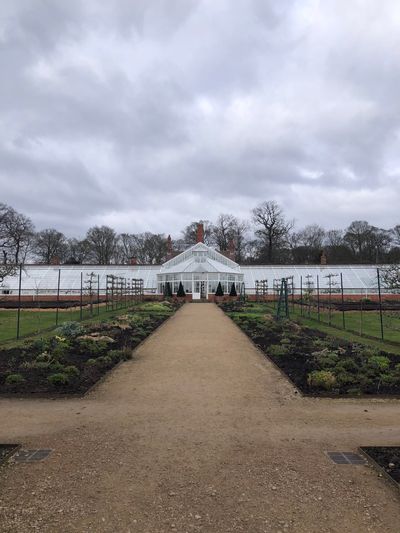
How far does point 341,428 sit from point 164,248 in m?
62.2

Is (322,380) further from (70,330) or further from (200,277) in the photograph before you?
(200,277)

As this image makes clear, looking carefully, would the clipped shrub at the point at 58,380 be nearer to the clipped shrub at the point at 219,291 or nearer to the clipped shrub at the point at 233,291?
the clipped shrub at the point at 219,291

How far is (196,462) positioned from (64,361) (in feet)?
19.5

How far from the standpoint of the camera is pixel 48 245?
211 ft

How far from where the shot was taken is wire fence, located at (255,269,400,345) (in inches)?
646

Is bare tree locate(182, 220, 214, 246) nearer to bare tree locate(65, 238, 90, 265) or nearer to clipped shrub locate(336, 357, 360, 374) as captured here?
bare tree locate(65, 238, 90, 265)

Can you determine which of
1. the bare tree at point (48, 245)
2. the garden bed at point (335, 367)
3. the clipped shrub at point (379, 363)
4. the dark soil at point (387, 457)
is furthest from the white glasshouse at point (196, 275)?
the dark soil at point (387, 457)

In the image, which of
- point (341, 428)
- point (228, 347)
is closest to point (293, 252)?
point (228, 347)

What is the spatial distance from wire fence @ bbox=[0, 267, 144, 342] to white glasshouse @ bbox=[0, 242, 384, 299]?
439 mm

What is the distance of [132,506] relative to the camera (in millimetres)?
3596

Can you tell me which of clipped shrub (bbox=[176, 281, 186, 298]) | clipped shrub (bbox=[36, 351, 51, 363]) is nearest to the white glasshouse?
clipped shrub (bbox=[176, 281, 186, 298])

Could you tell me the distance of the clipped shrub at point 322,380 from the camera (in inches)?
298

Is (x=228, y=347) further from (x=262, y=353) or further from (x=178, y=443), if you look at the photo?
(x=178, y=443)

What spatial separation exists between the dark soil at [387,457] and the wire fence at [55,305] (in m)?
12.0
